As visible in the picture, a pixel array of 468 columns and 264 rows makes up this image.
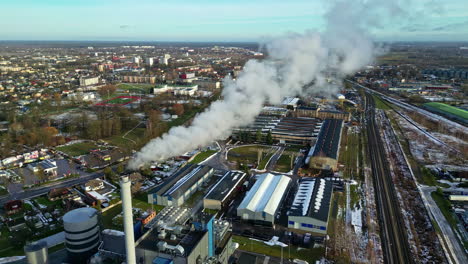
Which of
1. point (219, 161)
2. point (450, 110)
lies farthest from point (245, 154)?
point (450, 110)

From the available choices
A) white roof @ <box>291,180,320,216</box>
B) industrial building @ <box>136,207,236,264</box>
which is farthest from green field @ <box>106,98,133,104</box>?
industrial building @ <box>136,207,236,264</box>

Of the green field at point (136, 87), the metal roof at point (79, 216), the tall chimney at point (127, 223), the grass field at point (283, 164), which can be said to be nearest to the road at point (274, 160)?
the grass field at point (283, 164)

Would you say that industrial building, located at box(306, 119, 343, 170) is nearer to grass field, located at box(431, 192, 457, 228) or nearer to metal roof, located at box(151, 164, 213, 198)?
grass field, located at box(431, 192, 457, 228)

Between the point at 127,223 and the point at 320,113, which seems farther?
the point at 320,113

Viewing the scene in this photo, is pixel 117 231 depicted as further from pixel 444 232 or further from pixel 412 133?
pixel 412 133

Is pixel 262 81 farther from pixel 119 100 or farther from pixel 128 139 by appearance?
pixel 119 100

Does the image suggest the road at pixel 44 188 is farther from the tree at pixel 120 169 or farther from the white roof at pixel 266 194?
the white roof at pixel 266 194
